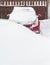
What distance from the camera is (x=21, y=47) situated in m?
1.34

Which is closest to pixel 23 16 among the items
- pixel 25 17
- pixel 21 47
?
pixel 25 17

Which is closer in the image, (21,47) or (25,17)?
(21,47)

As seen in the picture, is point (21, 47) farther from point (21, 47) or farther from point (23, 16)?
point (23, 16)

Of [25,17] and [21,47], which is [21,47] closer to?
[21,47]

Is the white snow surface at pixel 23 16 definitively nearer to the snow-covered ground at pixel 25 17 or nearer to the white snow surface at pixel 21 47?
the snow-covered ground at pixel 25 17

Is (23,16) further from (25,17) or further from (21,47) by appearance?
(21,47)

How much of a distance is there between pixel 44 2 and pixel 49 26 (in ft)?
4.97

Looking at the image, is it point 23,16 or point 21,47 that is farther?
point 23,16

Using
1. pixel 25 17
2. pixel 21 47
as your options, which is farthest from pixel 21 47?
pixel 25 17

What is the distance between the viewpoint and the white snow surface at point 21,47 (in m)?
1.21

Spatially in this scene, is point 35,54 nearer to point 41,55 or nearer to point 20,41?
point 41,55

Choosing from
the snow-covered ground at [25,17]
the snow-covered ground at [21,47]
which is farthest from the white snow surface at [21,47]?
the snow-covered ground at [25,17]

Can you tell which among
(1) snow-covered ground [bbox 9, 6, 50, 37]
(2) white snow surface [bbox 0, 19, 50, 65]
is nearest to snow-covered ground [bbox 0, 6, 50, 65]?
(2) white snow surface [bbox 0, 19, 50, 65]

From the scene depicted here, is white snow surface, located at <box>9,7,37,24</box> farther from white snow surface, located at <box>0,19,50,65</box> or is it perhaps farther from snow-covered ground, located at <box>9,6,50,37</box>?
white snow surface, located at <box>0,19,50,65</box>
